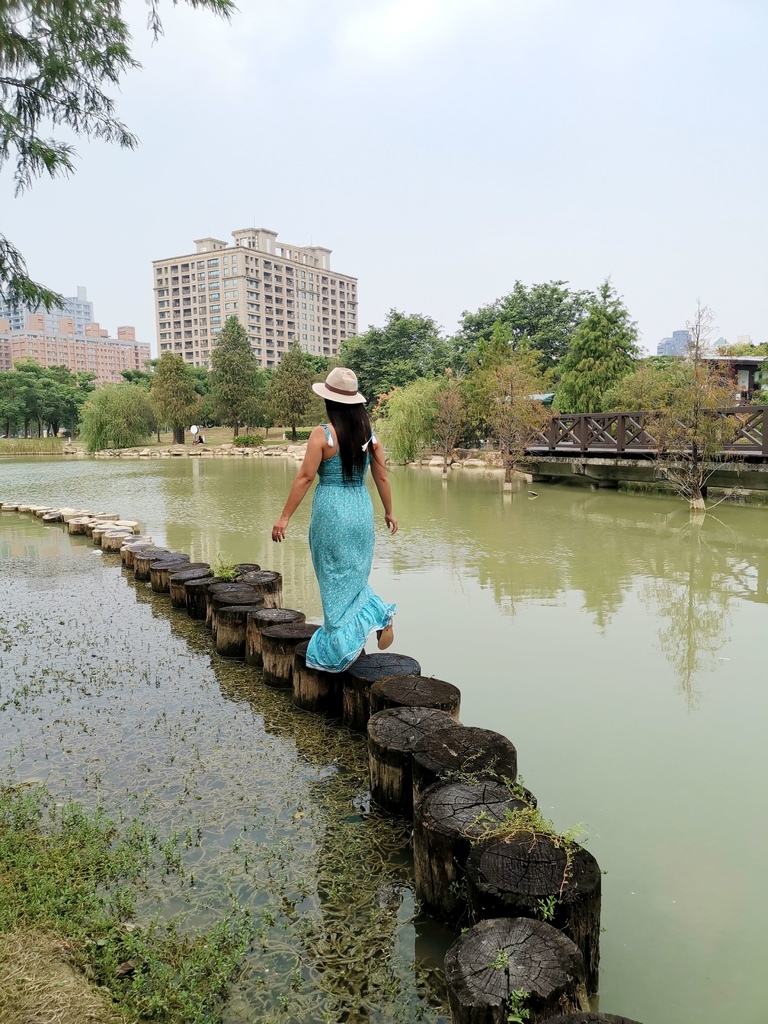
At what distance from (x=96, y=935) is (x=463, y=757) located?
1351 millimetres

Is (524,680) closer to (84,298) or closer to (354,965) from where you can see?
(354,965)

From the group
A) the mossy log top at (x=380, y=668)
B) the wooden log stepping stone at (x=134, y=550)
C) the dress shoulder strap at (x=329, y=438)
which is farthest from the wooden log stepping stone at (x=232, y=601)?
the wooden log stepping stone at (x=134, y=550)

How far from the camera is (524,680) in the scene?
180 inches

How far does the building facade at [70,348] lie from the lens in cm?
11044

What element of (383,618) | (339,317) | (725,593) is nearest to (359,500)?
(383,618)

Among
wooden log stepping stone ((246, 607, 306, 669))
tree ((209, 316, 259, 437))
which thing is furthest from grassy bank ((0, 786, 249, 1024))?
tree ((209, 316, 259, 437))

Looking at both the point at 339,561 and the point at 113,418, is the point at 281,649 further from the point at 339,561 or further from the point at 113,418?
the point at 113,418

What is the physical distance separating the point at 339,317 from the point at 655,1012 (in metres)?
121

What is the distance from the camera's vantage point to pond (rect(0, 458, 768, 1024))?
2.15 m

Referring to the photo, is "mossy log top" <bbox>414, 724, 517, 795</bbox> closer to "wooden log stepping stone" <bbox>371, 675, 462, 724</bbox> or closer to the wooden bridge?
"wooden log stepping stone" <bbox>371, 675, 462, 724</bbox>

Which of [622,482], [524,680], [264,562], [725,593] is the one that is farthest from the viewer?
[622,482]

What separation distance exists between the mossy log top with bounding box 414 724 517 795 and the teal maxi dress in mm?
1074

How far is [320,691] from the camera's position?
3.88 meters

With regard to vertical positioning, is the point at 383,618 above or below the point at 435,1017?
above
